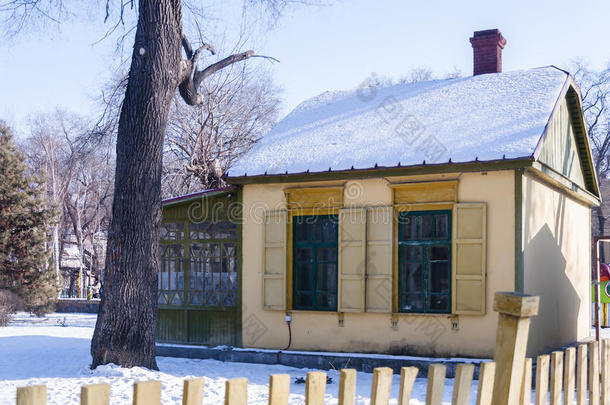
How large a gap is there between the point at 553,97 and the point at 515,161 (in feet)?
8.31

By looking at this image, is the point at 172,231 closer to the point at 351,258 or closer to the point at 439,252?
the point at 351,258

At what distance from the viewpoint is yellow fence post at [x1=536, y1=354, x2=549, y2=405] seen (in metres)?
3.78

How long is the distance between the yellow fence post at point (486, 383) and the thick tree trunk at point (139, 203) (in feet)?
25.7

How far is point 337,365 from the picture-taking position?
1196 cm

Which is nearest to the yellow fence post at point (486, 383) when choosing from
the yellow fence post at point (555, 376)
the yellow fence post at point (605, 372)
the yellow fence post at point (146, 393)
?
the yellow fence post at point (555, 376)

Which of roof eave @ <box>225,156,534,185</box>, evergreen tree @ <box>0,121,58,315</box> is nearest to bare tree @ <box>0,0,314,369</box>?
roof eave @ <box>225,156,534,185</box>

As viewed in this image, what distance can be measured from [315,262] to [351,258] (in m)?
0.75

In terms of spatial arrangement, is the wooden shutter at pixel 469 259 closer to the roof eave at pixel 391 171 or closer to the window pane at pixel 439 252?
the window pane at pixel 439 252


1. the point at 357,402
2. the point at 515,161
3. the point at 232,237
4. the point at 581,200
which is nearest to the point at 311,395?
the point at 357,402

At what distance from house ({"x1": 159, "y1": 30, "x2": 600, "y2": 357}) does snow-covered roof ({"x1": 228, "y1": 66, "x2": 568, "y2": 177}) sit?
41 millimetres

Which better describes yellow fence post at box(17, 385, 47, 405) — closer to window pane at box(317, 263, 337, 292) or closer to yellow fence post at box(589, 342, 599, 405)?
yellow fence post at box(589, 342, 599, 405)

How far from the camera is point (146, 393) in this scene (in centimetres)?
231

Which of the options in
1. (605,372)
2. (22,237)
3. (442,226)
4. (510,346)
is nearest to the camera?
(510,346)

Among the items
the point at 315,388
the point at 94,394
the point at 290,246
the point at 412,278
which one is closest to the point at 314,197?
the point at 290,246
